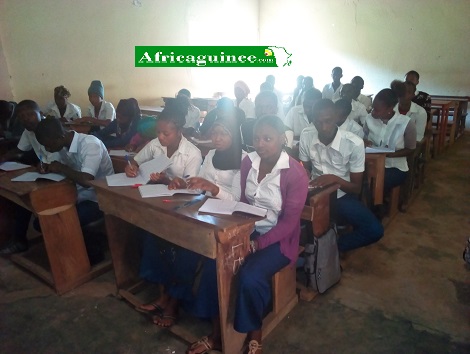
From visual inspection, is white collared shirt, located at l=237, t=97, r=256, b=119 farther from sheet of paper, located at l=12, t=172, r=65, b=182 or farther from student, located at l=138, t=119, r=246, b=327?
sheet of paper, located at l=12, t=172, r=65, b=182

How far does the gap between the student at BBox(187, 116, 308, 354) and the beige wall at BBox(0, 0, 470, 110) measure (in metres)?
5.19

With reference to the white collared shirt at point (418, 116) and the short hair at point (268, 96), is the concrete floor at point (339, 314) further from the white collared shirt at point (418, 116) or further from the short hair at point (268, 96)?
the short hair at point (268, 96)

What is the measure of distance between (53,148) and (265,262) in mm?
1669

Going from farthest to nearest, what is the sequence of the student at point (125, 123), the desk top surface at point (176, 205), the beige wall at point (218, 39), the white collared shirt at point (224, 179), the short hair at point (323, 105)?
1. the beige wall at point (218, 39)
2. the student at point (125, 123)
3. the short hair at point (323, 105)
4. the white collared shirt at point (224, 179)
5. the desk top surface at point (176, 205)

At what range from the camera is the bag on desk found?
2.06 metres

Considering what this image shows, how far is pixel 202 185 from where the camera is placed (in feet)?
5.93

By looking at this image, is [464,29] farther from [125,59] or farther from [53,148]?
[53,148]

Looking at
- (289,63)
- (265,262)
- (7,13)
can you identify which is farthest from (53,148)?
(289,63)

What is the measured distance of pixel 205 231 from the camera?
1493mm

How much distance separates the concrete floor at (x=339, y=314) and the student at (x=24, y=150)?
0.16 m

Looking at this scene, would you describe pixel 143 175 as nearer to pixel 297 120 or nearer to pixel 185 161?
pixel 185 161

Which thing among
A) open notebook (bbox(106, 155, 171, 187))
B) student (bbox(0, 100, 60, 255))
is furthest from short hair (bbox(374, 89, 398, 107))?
student (bbox(0, 100, 60, 255))

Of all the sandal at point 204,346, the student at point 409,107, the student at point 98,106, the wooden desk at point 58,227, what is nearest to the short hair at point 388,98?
the student at point 409,107

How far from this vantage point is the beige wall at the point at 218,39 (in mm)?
5668
